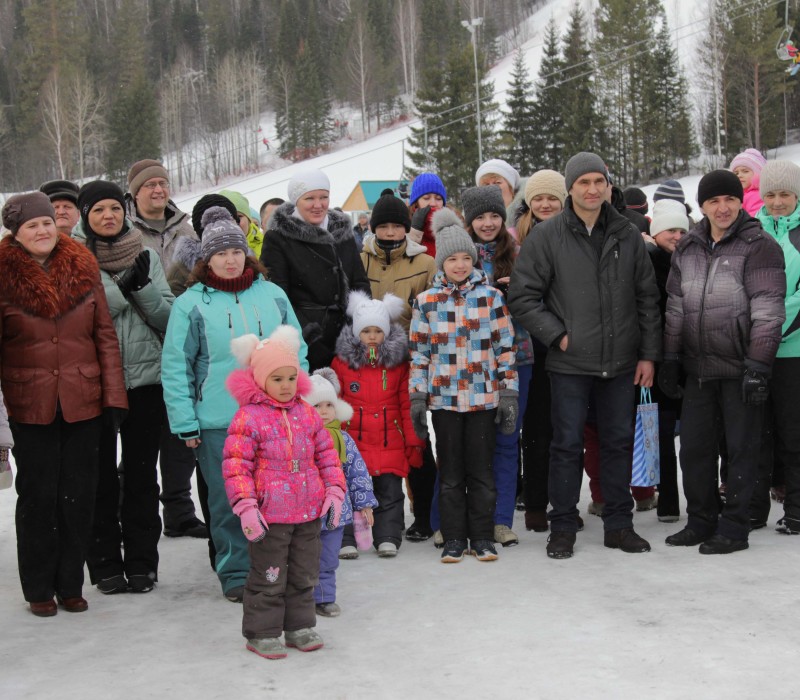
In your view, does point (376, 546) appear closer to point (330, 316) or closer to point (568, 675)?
point (330, 316)

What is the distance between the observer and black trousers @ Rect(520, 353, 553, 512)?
5254 millimetres

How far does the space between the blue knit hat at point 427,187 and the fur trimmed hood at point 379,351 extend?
169 centimetres

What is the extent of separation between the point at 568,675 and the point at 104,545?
2.36 m

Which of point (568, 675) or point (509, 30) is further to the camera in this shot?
point (509, 30)

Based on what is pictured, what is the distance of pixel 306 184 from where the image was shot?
202 inches

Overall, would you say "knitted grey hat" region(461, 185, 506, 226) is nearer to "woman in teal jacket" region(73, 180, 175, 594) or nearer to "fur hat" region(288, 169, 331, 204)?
"fur hat" region(288, 169, 331, 204)

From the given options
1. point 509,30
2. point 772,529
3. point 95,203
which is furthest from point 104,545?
point 509,30

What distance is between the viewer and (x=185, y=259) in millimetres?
4656

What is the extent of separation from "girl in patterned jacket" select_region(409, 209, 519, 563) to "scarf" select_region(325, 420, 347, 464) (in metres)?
0.42

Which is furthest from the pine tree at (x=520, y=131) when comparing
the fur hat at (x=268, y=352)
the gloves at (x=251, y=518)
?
the gloves at (x=251, y=518)

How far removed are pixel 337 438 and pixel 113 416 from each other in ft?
3.48

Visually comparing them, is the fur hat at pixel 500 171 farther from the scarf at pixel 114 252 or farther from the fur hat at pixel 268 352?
the fur hat at pixel 268 352

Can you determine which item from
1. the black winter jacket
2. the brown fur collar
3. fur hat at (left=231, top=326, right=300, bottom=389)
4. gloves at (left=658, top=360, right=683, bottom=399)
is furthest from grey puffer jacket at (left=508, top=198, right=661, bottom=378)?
the brown fur collar

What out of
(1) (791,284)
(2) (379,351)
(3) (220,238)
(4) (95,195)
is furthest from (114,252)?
(1) (791,284)
